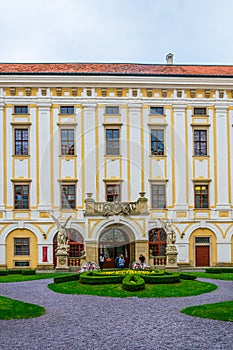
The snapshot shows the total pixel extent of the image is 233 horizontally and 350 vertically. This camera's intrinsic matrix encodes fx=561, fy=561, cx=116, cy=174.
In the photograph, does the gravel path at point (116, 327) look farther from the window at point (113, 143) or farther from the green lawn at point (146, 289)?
the window at point (113, 143)

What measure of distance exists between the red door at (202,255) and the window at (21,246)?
11.6 metres

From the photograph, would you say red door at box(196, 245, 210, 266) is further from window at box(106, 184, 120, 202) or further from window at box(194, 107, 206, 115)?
window at box(194, 107, 206, 115)

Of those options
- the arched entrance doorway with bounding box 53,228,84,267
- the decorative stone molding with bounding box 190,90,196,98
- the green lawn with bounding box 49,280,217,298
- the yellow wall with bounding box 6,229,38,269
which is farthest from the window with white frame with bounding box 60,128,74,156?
the green lawn with bounding box 49,280,217,298

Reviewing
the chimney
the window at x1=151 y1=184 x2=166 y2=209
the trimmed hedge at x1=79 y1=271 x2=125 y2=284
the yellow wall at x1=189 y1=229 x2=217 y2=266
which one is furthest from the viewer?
the chimney

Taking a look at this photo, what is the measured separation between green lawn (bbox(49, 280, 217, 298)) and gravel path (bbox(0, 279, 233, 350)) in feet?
3.18

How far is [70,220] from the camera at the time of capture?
37.8m

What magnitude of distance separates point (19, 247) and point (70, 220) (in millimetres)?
3868

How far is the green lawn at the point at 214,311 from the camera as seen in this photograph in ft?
49.2

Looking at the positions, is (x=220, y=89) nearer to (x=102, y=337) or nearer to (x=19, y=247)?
(x=19, y=247)

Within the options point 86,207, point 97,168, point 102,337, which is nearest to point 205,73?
point 97,168

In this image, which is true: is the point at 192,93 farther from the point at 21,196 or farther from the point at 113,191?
the point at 21,196

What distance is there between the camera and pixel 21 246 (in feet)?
124

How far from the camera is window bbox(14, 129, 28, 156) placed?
38.5 metres

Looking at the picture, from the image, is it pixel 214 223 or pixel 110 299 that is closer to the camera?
pixel 110 299
